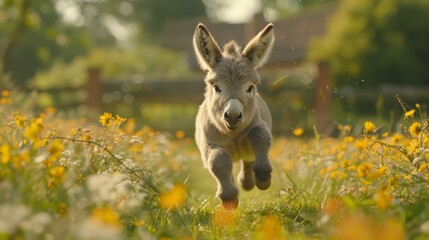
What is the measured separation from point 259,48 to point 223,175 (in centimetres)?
141

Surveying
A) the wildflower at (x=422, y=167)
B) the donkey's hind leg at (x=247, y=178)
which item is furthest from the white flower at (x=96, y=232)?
the donkey's hind leg at (x=247, y=178)

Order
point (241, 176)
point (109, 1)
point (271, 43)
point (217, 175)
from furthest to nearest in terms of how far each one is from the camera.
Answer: point (109, 1) → point (241, 176) → point (271, 43) → point (217, 175)

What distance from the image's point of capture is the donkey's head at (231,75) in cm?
561

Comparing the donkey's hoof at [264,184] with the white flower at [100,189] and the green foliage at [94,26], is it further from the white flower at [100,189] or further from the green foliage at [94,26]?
the green foliage at [94,26]

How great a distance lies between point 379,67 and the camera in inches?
784

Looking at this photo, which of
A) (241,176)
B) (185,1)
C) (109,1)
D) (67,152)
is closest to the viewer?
(67,152)

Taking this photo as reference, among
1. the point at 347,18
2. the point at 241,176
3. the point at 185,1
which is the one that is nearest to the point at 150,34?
the point at 185,1

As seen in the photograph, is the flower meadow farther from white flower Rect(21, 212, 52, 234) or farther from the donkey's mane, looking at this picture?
the donkey's mane

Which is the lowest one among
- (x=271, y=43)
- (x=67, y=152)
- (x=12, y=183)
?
(x=12, y=183)

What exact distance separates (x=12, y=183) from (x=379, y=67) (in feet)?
58.1

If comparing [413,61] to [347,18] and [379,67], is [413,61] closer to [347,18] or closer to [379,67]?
[379,67]

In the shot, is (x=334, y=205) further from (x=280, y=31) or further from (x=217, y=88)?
(x=280, y=31)

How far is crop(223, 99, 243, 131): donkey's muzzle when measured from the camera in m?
5.31

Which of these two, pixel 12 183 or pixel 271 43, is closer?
pixel 12 183
